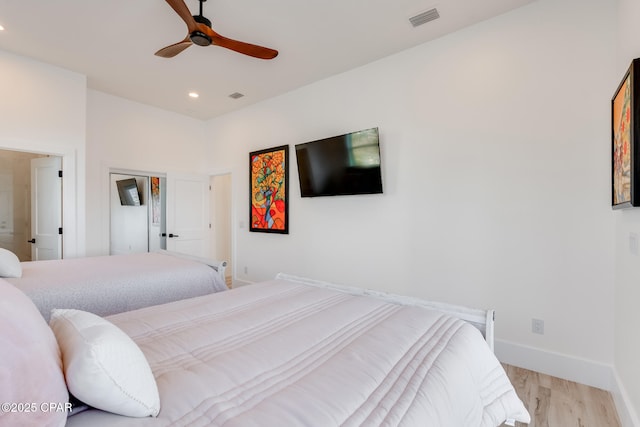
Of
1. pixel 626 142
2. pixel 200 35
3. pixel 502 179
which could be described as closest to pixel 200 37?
pixel 200 35

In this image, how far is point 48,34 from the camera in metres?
2.82

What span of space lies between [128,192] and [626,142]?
6.64 meters

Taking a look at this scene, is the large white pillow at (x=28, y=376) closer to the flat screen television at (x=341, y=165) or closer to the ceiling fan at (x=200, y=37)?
the ceiling fan at (x=200, y=37)

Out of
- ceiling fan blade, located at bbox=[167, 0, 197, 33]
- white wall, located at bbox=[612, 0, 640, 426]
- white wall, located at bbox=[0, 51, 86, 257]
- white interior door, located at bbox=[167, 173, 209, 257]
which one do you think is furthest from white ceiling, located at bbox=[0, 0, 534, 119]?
white interior door, located at bbox=[167, 173, 209, 257]

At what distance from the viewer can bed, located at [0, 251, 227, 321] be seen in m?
2.03

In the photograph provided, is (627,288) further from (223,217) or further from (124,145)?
(223,217)

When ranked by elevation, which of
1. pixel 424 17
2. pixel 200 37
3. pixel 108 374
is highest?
pixel 424 17

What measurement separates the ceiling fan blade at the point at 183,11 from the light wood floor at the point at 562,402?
3332mm

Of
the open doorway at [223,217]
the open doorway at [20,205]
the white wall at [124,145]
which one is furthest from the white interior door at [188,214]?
the open doorway at [20,205]

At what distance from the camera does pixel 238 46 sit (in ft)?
7.88

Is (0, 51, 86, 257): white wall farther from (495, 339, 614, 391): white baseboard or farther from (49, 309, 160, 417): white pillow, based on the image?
(495, 339, 614, 391): white baseboard

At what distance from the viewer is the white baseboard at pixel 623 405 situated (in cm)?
157

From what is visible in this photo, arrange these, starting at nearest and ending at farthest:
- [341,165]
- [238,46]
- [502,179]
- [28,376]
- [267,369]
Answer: [28,376], [267,369], [238,46], [502,179], [341,165]

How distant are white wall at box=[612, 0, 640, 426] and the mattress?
903 mm
